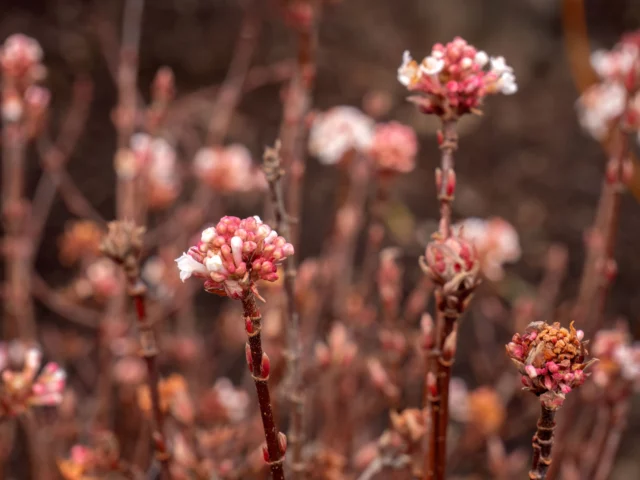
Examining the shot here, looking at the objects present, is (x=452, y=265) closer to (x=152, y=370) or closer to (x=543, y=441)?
(x=543, y=441)

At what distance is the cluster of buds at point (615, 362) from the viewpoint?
793mm

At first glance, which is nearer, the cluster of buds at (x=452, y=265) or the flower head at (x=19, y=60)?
the cluster of buds at (x=452, y=265)

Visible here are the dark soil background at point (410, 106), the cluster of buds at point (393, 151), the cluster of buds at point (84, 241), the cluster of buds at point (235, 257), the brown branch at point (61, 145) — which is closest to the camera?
the cluster of buds at point (235, 257)

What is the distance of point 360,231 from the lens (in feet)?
5.70

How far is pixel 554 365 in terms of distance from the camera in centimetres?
45

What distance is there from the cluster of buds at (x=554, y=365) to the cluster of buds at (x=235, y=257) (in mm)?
195

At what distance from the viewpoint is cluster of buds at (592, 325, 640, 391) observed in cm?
79

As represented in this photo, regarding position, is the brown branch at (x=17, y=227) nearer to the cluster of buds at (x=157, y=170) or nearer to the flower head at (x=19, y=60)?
the flower head at (x=19, y=60)

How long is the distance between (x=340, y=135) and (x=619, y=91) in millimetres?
506

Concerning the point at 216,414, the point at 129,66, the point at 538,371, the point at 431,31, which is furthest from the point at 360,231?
the point at 538,371

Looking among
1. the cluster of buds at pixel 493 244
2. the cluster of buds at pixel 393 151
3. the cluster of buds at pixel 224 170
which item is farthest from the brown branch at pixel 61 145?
the cluster of buds at pixel 493 244

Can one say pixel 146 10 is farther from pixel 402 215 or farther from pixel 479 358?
pixel 479 358

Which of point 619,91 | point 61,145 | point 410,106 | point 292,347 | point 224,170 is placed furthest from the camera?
point 410,106

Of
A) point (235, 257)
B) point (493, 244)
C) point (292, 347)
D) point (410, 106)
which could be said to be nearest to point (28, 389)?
point (292, 347)
